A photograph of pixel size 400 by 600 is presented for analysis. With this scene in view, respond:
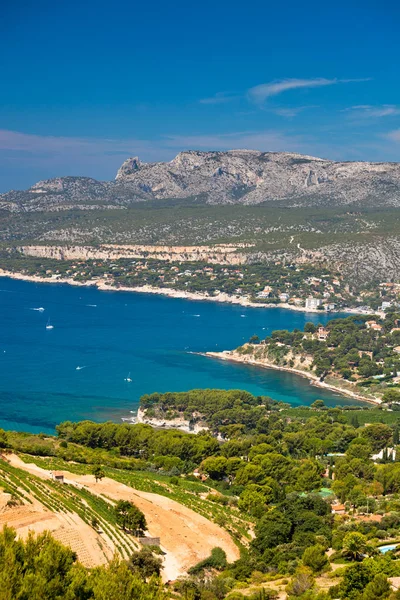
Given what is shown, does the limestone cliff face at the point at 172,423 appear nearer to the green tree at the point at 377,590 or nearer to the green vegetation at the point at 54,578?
the green tree at the point at 377,590

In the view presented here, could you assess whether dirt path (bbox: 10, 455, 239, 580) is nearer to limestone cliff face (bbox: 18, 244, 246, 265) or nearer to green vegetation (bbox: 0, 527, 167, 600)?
green vegetation (bbox: 0, 527, 167, 600)

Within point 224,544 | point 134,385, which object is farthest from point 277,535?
point 134,385

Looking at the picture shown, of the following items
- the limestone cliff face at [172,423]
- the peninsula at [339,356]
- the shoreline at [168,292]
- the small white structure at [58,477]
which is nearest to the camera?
the small white structure at [58,477]

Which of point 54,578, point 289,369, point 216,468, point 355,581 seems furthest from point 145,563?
point 289,369

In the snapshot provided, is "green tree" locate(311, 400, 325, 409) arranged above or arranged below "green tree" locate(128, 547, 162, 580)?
below

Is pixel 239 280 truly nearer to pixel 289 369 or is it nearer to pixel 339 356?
pixel 339 356

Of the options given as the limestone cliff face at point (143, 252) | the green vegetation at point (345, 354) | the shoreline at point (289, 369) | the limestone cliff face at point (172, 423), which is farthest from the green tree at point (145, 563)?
the limestone cliff face at point (143, 252)

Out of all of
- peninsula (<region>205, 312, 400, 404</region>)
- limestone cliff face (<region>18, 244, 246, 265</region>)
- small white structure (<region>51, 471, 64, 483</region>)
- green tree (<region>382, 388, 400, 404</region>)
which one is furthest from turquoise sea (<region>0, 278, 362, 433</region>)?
limestone cliff face (<region>18, 244, 246, 265</region>)
